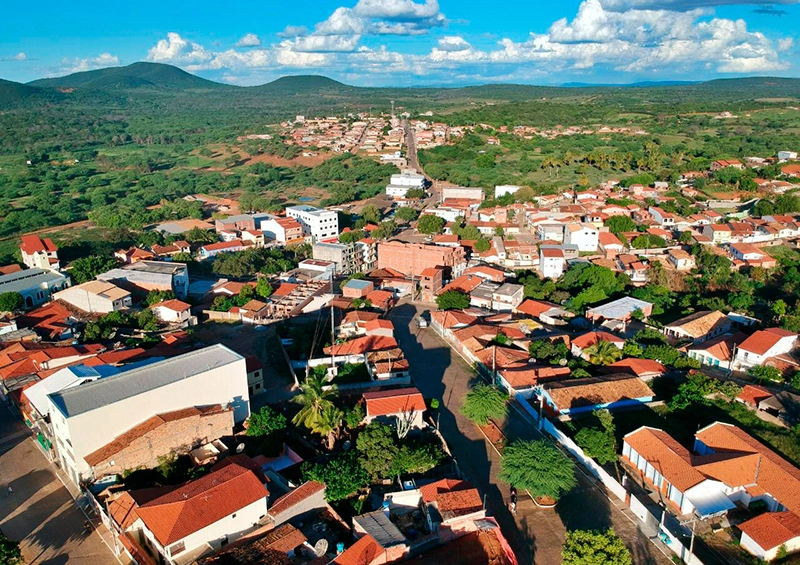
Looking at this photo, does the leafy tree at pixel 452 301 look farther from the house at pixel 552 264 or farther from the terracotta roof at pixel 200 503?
the terracotta roof at pixel 200 503

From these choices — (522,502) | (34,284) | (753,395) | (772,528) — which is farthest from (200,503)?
(34,284)

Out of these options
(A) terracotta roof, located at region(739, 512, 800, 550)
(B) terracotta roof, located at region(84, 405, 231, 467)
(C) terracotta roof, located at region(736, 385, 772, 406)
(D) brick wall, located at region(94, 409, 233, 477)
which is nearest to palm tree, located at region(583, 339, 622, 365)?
(C) terracotta roof, located at region(736, 385, 772, 406)

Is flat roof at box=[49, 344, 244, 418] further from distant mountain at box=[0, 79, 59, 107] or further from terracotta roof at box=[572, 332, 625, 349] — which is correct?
distant mountain at box=[0, 79, 59, 107]

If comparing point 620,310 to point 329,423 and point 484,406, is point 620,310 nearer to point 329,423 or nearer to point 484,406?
point 484,406

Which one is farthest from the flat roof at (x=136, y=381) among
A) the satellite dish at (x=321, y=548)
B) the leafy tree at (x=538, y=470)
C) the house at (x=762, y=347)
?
the house at (x=762, y=347)

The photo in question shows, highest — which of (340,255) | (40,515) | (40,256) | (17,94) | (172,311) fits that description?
(17,94)
